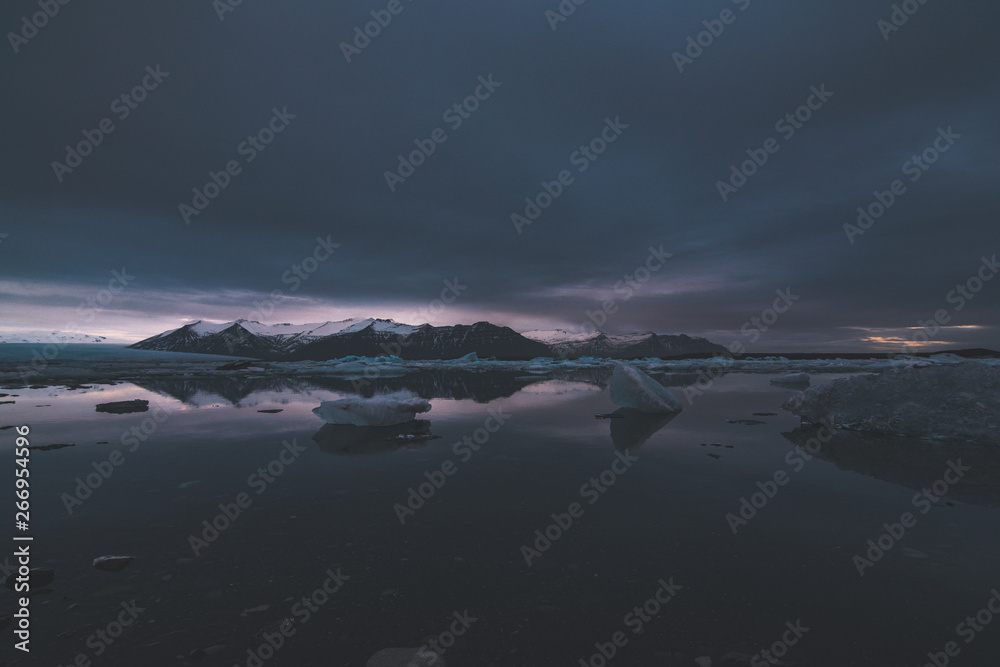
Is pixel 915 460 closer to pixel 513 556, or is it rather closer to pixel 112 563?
pixel 513 556

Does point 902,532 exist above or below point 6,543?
below

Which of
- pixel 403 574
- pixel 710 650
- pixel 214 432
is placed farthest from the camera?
pixel 214 432

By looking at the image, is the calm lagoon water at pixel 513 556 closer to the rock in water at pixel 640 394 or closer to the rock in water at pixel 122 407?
the rock in water at pixel 640 394

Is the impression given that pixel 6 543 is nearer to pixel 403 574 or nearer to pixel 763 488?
pixel 403 574

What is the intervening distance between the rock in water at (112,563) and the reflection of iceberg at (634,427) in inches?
275

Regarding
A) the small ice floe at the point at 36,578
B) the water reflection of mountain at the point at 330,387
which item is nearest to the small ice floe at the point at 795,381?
the water reflection of mountain at the point at 330,387

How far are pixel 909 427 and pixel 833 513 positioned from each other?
6.34 meters

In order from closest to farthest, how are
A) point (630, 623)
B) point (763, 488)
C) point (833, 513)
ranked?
point (630, 623) < point (833, 513) < point (763, 488)

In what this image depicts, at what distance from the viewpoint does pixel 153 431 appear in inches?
378

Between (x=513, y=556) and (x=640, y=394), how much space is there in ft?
32.0

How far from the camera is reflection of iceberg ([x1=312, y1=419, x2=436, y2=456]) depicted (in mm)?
7952

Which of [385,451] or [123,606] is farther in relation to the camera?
[385,451]

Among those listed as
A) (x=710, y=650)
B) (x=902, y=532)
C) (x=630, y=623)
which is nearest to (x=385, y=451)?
(x=630, y=623)

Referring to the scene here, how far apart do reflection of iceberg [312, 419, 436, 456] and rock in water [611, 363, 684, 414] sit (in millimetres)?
6134
